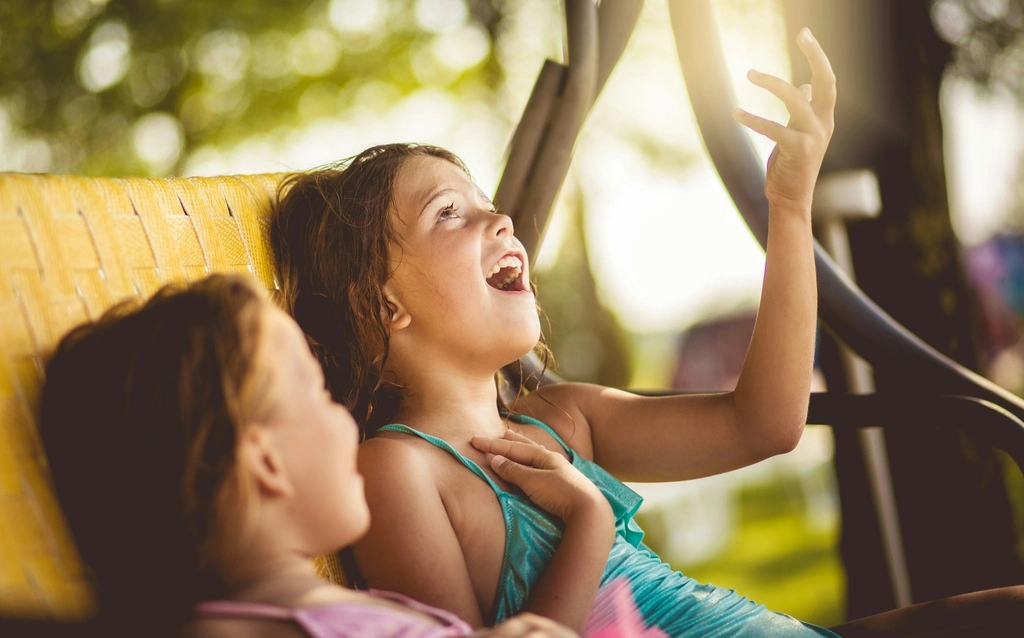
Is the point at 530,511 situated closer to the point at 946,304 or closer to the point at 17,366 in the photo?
the point at 17,366

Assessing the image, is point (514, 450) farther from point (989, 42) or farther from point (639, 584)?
point (989, 42)

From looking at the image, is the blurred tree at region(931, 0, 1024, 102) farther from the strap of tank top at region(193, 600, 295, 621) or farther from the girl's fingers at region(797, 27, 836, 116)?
the strap of tank top at region(193, 600, 295, 621)

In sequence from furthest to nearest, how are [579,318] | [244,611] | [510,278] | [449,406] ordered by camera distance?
[579,318]
[510,278]
[449,406]
[244,611]

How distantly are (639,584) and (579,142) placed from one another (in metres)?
3.68

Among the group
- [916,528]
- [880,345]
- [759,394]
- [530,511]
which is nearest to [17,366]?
[530,511]

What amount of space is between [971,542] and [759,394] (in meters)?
1.51

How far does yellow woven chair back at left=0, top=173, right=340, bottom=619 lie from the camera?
1018 millimetres

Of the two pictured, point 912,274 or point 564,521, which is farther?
point 912,274

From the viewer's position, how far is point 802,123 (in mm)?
1400

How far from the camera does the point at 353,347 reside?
151cm

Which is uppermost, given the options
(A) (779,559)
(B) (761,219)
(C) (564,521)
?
(B) (761,219)

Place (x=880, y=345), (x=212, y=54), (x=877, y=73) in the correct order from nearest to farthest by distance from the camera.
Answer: (x=880, y=345), (x=877, y=73), (x=212, y=54)

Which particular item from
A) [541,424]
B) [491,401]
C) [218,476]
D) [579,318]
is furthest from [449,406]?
[579,318]

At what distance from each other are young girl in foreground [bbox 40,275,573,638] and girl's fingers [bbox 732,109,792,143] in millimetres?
792
